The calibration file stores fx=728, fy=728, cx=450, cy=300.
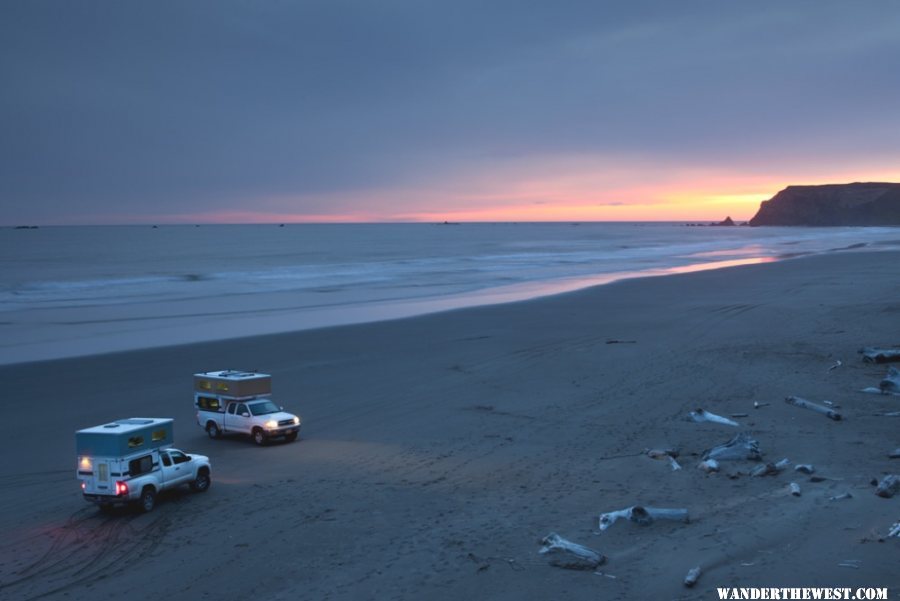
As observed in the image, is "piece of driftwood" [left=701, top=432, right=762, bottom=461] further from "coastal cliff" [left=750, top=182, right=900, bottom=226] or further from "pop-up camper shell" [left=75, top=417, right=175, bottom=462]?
"coastal cliff" [left=750, top=182, right=900, bottom=226]

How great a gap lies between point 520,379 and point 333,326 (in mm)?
13196

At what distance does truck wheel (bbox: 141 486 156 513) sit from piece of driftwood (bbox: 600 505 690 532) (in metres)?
7.39

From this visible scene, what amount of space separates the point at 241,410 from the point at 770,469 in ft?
35.3

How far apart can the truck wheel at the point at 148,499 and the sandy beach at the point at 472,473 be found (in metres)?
0.13

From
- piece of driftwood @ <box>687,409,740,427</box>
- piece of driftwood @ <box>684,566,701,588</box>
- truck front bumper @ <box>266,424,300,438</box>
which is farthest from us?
truck front bumper @ <box>266,424,300,438</box>


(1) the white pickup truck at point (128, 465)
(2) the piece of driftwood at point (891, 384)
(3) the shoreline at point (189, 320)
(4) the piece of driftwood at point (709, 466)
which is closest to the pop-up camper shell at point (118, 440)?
(1) the white pickup truck at point (128, 465)

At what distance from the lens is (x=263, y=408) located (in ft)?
53.1

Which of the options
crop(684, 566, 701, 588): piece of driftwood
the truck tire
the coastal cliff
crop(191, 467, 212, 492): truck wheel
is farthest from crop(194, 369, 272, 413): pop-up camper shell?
the coastal cliff

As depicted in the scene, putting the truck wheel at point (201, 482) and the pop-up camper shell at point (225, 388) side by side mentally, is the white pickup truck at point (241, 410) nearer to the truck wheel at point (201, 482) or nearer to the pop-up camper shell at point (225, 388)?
the pop-up camper shell at point (225, 388)

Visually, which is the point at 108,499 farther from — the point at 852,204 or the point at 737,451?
the point at 852,204

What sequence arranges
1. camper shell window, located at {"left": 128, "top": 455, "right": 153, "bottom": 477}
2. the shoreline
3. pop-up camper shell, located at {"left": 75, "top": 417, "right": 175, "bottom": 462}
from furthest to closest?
1. the shoreline
2. camper shell window, located at {"left": 128, "top": 455, "right": 153, "bottom": 477}
3. pop-up camper shell, located at {"left": 75, "top": 417, "right": 175, "bottom": 462}

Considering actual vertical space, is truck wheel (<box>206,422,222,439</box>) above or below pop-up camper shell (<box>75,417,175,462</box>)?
below

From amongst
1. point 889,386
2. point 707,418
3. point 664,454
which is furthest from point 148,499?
point 889,386

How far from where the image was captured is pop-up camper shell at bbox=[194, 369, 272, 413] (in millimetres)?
16219
